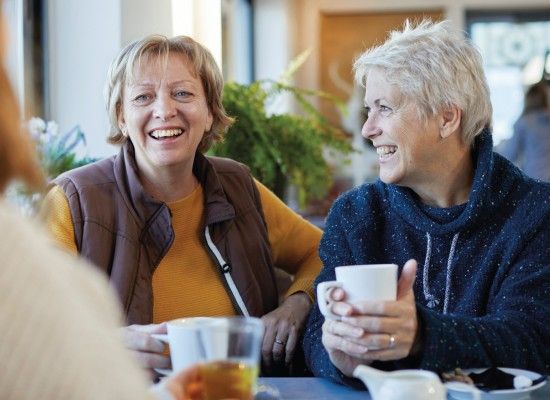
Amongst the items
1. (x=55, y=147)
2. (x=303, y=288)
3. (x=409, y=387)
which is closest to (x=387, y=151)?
(x=303, y=288)

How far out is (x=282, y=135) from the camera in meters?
3.40

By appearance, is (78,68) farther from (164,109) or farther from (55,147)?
(164,109)

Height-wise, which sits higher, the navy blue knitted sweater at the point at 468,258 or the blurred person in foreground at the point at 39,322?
the blurred person in foreground at the point at 39,322

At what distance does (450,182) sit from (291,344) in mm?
501

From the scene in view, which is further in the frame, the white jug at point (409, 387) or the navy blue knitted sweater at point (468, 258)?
the navy blue knitted sweater at point (468, 258)

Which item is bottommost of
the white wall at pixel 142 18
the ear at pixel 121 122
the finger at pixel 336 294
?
the finger at pixel 336 294

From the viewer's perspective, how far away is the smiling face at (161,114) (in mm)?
2193

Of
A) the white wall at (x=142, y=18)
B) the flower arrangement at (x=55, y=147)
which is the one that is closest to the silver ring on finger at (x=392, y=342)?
the flower arrangement at (x=55, y=147)

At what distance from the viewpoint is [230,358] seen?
3.58 feet

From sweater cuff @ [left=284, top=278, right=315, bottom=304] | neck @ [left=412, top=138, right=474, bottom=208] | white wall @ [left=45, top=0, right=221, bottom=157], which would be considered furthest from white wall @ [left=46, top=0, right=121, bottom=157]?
neck @ [left=412, top=138, right=474, bottom=208]

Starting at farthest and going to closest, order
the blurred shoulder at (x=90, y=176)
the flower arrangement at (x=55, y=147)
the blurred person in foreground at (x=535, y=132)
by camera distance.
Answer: the blurred person in foreground at (x=535, y=132) → the flower arrangement at (x=55, y=147) → the blurred shoulder at (x=90, y=176)

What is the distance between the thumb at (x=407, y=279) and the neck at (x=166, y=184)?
0.80m

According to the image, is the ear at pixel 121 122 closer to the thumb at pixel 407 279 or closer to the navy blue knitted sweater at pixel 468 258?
the navy blue knitted sweater at pixel 468 258

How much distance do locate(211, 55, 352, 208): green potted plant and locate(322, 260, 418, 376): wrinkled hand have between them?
5.37 ft
